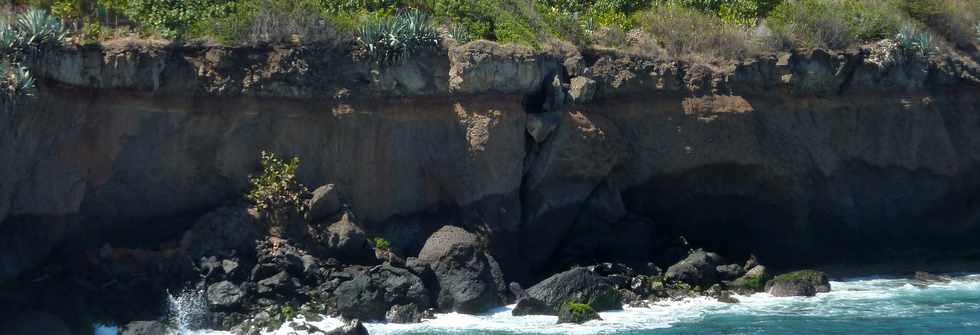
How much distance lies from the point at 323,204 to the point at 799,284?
918 cm

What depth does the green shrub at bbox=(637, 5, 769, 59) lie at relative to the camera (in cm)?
2609

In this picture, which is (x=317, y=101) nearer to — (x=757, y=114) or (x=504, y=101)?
(x=504, y=101)

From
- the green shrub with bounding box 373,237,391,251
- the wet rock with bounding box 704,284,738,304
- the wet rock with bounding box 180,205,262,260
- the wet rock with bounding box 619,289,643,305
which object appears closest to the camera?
the wet rock with bounding box 180,205,262,260

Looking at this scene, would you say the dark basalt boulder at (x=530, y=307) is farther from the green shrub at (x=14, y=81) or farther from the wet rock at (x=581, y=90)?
the green shrub at (x=14, y=81)

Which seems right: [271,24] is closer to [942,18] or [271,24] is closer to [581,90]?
[581,90]

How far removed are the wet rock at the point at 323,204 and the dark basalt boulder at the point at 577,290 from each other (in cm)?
380

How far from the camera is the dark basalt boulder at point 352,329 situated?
19.0 m

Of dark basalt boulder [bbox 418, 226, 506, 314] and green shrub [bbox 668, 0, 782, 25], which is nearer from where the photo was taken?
dark basalt boulder [bbox 418, 226, 506, 314]

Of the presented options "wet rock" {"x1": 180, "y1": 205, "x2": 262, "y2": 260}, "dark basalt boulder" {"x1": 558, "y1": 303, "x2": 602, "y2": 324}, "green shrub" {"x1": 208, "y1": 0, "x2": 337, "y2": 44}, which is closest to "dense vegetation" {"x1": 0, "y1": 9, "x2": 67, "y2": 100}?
"green shrub" {"x1": 208, "y1": 0, "x2": 337, "y2": 44}

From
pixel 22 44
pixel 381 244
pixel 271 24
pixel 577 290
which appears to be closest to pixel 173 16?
pixel 271 24

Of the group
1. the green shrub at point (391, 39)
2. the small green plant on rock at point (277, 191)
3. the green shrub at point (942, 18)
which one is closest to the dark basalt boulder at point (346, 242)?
the small green plant on rock at point (277, 191)

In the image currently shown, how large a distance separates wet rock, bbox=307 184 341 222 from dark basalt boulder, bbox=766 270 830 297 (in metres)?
8.53

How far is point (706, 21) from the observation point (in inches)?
1059

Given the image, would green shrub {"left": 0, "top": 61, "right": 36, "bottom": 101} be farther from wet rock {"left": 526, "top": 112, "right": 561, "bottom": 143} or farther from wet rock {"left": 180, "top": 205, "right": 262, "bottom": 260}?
wet rock {"left": 526, "top": 112, "right": 561, "bottom": 143}
